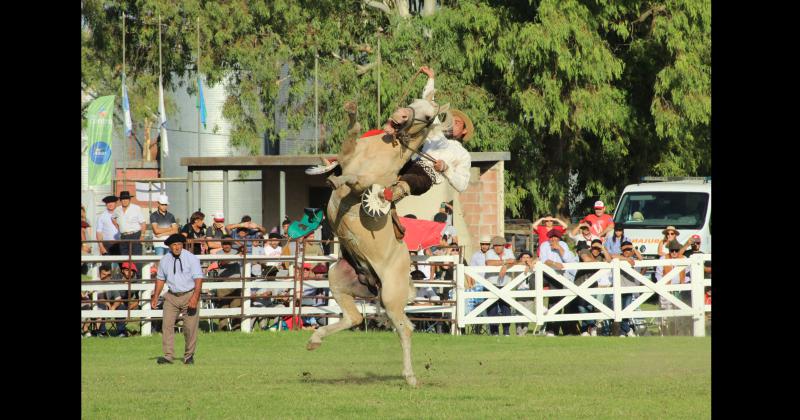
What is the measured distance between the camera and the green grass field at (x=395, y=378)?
1112cm

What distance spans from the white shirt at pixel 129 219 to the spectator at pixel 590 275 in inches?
→ 289

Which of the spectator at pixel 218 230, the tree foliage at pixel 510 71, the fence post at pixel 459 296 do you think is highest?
the tree foliage at pixel 510 71

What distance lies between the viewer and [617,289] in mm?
20547

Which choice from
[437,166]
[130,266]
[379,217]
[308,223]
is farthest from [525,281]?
[379,217]

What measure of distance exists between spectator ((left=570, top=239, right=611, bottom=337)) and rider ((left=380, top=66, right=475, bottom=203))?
846 centimetres

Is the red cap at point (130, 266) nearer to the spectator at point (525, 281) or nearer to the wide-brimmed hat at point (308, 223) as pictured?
the spectator at point (525, 281)

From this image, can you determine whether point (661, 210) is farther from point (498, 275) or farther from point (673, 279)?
point (498, 275)

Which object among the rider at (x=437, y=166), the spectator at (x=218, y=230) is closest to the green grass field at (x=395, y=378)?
the rider at (x=437, y=166)

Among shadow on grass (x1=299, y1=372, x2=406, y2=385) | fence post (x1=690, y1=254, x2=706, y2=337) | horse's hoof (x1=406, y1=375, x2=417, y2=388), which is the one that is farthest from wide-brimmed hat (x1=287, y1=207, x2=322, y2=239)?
fence post (x1=690, y1=254, x2=706, y2=337)

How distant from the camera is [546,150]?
3612 centimetres

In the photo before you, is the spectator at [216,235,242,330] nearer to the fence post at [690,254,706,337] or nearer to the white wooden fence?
the white wooden fence
